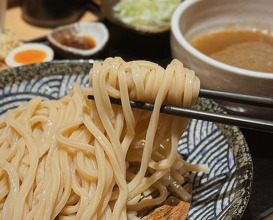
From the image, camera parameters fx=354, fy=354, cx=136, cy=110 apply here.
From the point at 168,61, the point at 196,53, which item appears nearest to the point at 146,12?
the point at 168,61

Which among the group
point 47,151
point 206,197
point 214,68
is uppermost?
point 214,68

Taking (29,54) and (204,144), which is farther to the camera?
(29,54)

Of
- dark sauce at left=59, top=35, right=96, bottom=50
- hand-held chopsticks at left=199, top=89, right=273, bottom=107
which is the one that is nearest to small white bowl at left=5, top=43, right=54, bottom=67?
dark sauce at left=59, top=35, right=96, bottom=50

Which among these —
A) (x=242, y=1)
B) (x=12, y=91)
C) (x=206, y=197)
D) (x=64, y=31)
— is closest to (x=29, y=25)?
(x=64, y=31)

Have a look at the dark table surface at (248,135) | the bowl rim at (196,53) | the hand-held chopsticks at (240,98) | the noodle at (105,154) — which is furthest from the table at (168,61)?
the hand-held chopsticks at (240,98)

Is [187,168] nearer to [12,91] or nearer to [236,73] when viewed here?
[236,73]

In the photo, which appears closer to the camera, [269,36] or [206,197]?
[206,197]

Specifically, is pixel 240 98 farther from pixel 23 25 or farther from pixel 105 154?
pixel 23 25
